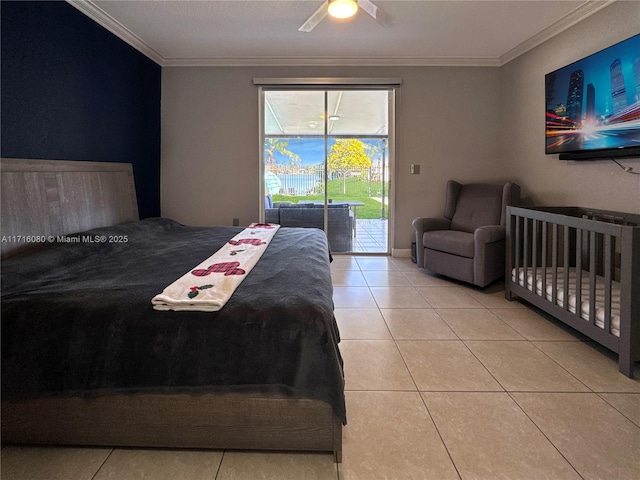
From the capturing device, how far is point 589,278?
→ 2.59 m

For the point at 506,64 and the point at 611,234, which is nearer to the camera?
the point at 611,234

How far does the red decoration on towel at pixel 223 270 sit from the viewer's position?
77.7 inches

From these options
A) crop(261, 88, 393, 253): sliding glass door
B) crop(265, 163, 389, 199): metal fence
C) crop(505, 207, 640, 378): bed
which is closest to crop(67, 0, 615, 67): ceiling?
crop(261, 88, 393, 253): sliding glass door

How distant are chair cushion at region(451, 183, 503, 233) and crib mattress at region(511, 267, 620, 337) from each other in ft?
3.43

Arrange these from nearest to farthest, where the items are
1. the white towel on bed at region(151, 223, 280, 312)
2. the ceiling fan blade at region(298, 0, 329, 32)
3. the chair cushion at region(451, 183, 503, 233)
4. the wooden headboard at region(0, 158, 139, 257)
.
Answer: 1. the white towel on bed at region(151, 223, 280, 312)
2. the wooden headboard at region(0, 158, 139, 257)
3. the ceiling fan blade at region(298, 0, 329, 32)
4. the chair cushion at region(451, 183, 503, 233)

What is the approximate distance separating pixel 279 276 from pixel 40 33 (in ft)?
8.51

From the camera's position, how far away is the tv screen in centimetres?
285

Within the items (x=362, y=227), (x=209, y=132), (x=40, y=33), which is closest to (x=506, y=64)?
(x=362, y=227)

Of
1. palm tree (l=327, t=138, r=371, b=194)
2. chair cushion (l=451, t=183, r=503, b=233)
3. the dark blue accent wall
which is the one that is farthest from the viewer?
palm tree (l=327, t=138, r=371, b=194)

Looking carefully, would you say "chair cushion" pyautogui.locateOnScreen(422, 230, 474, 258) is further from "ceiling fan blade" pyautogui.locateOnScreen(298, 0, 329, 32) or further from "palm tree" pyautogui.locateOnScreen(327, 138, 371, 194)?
"ceiling fan blade" pyautogui.locateOnScreen(298, 0, 329, 32)

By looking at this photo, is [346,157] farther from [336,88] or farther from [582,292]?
[582,292]

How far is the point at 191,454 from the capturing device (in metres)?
1.56

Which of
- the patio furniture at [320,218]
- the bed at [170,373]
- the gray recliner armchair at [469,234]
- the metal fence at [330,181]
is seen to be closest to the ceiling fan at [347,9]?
the gray recliner armchair at [469,234]

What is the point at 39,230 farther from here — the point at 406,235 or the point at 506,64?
the point at 506,64
